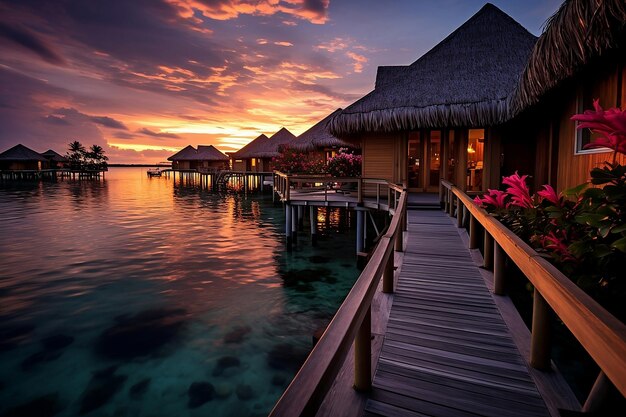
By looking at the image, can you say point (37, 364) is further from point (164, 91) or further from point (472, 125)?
point (164, 91)

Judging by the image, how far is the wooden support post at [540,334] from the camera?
2.47 metres

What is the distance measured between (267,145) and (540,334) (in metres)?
46.5

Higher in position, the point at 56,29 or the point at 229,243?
the point at 56,29

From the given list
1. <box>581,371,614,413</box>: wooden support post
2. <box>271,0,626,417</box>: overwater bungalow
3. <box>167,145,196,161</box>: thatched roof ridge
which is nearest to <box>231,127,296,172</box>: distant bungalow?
<box>167,145,196,161</box>: thatched roof ridge

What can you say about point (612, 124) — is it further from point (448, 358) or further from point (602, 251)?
point (448, 358)

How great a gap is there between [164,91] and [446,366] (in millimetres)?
34846

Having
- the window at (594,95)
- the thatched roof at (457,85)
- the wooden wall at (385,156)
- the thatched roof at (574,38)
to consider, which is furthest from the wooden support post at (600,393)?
the wooden wall at (385,156)

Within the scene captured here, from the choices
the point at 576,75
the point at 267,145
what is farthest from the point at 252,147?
the point at 576,75

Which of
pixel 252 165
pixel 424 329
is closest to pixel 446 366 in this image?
pixel 424 329

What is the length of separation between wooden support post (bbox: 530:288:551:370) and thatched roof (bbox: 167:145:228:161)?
66380 millimetres

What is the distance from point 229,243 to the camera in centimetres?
1437

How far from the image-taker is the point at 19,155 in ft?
183

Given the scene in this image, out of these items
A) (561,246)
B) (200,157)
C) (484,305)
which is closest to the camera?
(561,246)

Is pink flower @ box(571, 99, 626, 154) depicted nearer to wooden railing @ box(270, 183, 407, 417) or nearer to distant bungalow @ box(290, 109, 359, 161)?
wooden railing @ box(270, 183, 407, 417)
